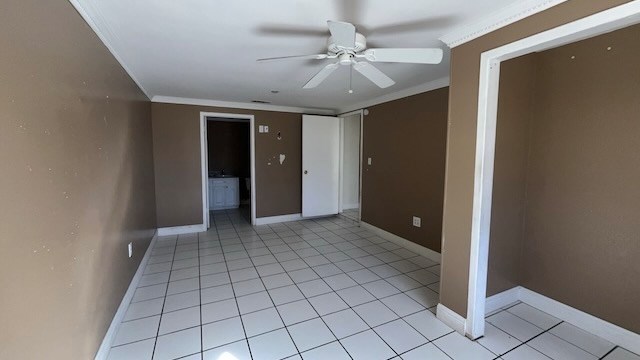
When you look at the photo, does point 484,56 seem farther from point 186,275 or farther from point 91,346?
point 186,275

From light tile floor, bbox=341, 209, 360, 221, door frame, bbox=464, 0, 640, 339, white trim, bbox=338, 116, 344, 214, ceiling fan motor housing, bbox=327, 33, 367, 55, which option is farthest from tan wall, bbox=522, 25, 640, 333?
white trim, bbox=338, 116, 344, 214

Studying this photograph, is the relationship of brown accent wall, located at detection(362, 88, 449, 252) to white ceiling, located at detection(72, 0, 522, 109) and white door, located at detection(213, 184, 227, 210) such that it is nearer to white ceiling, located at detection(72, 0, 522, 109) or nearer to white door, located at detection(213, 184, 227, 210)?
white ceiling, located at detection(72, 0, 522, 109)

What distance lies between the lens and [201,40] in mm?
2057

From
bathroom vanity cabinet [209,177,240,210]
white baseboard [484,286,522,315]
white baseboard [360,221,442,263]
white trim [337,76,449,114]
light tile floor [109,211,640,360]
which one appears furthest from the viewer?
bathroom vanity cabinet [209,177,240,210]

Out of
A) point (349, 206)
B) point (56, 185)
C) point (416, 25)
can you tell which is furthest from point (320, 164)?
point (56, 185)

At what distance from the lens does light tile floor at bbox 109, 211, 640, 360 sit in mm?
1822

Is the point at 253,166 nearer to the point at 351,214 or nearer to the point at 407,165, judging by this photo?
the point at 351,214

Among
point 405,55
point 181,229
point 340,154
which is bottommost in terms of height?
point 181,229

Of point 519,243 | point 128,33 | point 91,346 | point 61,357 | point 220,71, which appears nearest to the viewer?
point 61,357

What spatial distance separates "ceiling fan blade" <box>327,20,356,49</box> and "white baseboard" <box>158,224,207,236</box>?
12.7 feet

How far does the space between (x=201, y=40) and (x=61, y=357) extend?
6.67 ft

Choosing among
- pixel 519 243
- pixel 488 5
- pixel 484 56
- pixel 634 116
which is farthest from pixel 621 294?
pixel 488 5

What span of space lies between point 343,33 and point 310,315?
6.64ft

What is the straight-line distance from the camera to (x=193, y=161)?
14.4ft
